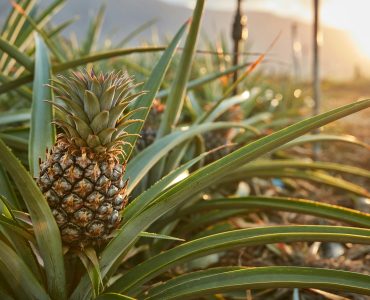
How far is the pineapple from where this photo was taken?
1.31 meters

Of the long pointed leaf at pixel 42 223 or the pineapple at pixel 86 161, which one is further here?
the pineapple at pixel 86 161

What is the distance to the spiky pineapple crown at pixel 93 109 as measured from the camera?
1.30 meters

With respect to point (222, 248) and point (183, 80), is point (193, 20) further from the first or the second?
point (222, 248)

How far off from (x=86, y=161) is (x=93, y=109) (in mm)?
126

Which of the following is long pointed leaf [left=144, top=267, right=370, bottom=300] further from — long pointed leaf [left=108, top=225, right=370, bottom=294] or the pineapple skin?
the pineapple skin

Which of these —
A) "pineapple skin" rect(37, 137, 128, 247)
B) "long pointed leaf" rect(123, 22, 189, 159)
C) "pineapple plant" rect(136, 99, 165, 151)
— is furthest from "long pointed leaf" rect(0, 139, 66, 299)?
"pineapple plant" rect(136, 99, 165, 151)

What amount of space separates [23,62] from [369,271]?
162 centimetres

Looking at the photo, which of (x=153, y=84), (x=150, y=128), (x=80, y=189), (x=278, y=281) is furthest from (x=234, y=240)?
(x=150, y=128)

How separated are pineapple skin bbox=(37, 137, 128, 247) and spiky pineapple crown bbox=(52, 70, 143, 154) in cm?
3

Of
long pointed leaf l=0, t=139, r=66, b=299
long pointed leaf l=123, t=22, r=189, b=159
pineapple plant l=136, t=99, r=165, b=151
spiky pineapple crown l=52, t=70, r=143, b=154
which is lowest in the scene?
long pointed leaf l=0, t=139, r=66, b=299

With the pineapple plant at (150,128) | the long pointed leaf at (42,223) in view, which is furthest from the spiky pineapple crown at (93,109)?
the pineapple plant at (150,128)

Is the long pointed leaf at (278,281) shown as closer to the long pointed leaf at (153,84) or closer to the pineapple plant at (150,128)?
the long pointed leaf at (153,84)

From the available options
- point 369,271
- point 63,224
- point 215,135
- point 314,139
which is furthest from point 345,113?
point 215,135

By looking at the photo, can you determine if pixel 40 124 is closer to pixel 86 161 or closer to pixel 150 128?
pixel 86 161
